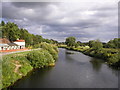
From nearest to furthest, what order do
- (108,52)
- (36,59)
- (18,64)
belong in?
(18,64), (36,59), (108,52)

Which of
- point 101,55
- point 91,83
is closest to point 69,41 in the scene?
point 101,55

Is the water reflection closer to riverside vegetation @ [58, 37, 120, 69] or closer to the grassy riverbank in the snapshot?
riverside vegetation @ [58, 37, 120, 69]

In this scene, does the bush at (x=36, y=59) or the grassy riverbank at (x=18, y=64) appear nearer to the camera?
the grassy riverbank at (x=18, y=64)

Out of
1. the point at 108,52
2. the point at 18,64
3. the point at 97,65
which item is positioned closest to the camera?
the point at 18,64

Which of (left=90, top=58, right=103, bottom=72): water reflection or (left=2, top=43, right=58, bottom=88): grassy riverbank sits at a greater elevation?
(left=2, top=43, right=58, bottom=88): grassy riverbank

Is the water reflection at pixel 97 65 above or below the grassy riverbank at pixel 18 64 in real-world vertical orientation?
below

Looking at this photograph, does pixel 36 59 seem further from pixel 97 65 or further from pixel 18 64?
pixel 97 65

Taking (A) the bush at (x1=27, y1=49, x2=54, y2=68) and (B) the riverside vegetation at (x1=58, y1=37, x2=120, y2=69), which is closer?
(A) the bush at (x1=27, y1=49, x2=54, y2=68)

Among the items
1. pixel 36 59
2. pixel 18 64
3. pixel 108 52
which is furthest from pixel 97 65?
pixel 18 64

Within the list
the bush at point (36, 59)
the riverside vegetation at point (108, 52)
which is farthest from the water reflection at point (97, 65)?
the bush at point (36, 59)

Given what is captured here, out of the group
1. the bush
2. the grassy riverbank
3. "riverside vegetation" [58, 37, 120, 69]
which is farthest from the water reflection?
the bush

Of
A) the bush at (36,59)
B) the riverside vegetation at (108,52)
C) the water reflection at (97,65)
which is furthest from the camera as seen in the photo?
the riverside vegetation at (108,52)

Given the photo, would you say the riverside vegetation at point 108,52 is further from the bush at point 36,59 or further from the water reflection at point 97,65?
the bush at point 36,59

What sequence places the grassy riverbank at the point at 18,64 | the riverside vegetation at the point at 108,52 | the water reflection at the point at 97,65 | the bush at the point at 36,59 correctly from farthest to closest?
the riverside vegetation at the point at 108,52 < the water reflection at the point at 97,65 < the bush at the point at 36,59 < the grassy riverbank at the point at 18,64
